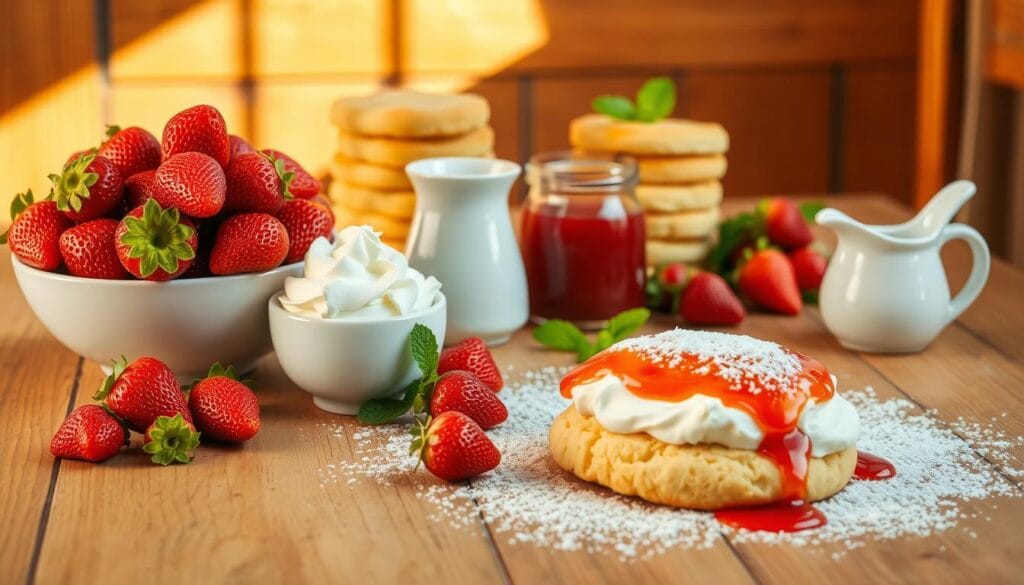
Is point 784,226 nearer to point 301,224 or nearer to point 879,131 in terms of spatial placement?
point 301,224

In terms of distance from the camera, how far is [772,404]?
1.18 m

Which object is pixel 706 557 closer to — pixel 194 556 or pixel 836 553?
pixel 836 553

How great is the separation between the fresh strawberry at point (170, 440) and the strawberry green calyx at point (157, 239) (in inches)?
7.1

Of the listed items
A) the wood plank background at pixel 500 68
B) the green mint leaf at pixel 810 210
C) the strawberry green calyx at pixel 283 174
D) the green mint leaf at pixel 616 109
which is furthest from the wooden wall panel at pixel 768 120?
the strawberry green calyx at pixel 283 174

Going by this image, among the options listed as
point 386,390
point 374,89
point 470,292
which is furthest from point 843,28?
point 386,390

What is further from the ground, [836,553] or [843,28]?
[843,28]

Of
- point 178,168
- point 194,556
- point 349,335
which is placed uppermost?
point 178,168

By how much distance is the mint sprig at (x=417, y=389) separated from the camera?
4.51ft

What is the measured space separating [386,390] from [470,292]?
0.97 ft

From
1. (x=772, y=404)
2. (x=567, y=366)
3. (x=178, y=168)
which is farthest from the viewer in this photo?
(x=567, y=366)

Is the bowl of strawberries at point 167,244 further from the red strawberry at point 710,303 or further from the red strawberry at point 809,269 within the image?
the red strawberry at point 809,269

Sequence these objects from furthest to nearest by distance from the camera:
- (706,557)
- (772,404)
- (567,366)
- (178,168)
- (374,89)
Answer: (374,89) → (567,366) → (178,168) → (772,404) → (706,557)

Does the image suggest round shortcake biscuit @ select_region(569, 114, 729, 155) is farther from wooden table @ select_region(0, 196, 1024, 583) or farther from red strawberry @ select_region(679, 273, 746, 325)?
wooden table @ select_region(0, 196, 1024, 583)

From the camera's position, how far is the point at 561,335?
1671mm
